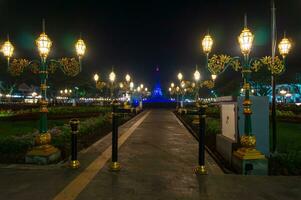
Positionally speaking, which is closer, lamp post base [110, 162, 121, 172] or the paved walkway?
the paved walkway

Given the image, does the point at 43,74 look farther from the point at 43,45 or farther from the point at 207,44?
the point at 207,44

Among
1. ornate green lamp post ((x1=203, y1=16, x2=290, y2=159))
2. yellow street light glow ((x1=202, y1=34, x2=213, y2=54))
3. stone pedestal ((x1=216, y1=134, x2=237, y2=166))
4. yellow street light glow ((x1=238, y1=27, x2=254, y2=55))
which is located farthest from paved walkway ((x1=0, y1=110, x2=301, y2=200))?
yellow street light glow ((x1=202, y1=34, x2=213, y2=54))

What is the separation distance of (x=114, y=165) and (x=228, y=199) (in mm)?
3347

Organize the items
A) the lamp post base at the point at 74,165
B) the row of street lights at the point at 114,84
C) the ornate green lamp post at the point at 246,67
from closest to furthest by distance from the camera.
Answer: the ornate green lamp post at the point at 246,67 < the lamp post base at the point at 74,165 < the row of street lights at the point at 114,84

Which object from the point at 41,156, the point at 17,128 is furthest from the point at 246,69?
the point at 17,128

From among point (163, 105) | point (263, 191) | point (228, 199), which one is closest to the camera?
point (228, 199)

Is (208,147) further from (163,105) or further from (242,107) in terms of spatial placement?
(163,105)

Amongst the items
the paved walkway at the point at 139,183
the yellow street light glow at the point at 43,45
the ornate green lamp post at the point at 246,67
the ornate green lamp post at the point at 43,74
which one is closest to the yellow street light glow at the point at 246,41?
the ornate green lamp post at the point at 246,67

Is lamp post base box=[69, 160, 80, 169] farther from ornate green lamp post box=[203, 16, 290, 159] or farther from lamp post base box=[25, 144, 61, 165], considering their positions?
ornate green lamp post box=[203, 16, 290, 159]

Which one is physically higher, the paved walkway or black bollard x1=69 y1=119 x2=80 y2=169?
black bollard x1=69 y1=119 x2=80 y2=169

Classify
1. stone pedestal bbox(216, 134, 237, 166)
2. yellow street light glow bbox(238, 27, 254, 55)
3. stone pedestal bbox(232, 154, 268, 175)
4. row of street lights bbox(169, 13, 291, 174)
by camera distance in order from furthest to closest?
stone pedestal bbox(216, 134, 237, 166)
yellow street light glow bbox(238, 27, 254, 55)
row of street lights bbox(169, 13, 291, 174)
stone pedestal bbox(232, 154, 268, 175)

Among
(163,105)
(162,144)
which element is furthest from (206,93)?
(162,144)

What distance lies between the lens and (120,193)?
277 inches

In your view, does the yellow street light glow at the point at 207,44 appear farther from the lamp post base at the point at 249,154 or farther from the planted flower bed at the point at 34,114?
the planted flower bed at the point at 34,114
